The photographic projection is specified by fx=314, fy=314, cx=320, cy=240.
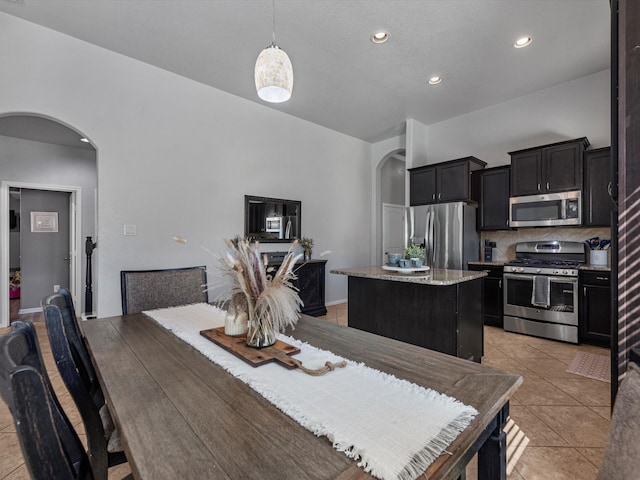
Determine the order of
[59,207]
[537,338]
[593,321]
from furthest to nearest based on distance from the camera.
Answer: [59,207] < [537,338] < [593,321]

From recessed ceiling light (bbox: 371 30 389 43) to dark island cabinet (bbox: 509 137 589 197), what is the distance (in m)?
2.36

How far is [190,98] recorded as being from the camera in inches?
155

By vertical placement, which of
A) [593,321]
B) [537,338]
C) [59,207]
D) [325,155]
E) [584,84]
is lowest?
[537,338]

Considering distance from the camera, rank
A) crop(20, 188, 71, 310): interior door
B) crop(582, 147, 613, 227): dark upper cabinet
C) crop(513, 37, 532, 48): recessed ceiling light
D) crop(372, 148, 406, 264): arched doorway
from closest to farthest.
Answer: crop(513, 37, 532, 48): recessed ceiling light, crop(582, 147, 613, 227): dark upper cabinet, crop(20, 188, 71, 310): interior door, crop(372, 148, 406, 264): arched doorway

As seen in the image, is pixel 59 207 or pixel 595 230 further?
pixel 59 207

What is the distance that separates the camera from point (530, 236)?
440 centimetres

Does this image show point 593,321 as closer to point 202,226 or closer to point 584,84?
point 584,84

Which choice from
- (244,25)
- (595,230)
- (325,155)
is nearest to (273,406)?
(244,25)

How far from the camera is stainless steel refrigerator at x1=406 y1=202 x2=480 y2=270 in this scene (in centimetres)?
441

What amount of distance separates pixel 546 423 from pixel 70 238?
21.8 feet

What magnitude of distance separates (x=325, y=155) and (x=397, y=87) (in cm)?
178

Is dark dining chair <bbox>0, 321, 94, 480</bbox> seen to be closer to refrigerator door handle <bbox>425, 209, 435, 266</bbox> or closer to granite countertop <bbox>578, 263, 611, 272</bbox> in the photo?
granite countertop <bbox>578, 263, 611, 272</bbox>

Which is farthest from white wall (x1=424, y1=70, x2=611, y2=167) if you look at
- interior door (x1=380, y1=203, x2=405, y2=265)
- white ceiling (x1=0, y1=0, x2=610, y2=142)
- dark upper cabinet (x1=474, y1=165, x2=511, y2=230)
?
interior door (x1=380, y1=203, x2=405, y2=265)

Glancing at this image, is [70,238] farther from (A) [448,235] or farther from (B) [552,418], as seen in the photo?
(B) [552,418]
